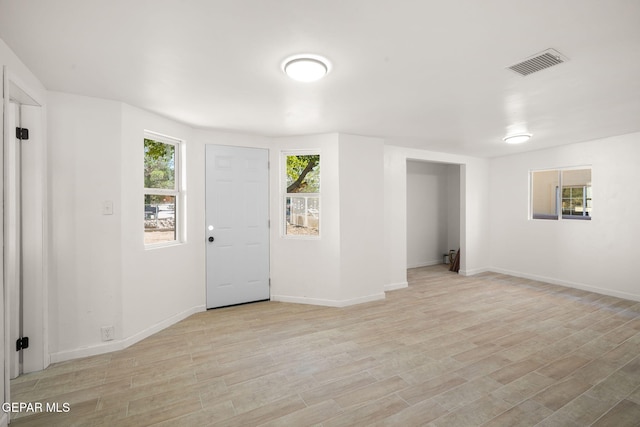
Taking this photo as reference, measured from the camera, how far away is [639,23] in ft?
5.66

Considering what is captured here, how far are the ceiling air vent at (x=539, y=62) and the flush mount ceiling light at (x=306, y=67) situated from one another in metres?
1.46

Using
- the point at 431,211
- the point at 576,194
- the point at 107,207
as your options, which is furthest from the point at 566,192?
the point at 107,207

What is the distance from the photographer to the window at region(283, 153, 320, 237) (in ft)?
14.6

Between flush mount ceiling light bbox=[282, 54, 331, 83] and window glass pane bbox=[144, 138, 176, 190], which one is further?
window glass pane bbox=[144, 138, 176, 190]

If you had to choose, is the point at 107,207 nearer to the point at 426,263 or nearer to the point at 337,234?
the point at 337,234

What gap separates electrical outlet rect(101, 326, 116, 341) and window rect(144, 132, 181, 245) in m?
0.96

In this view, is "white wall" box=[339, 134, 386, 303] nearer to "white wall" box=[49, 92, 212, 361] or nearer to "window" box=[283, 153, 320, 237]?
"window" box=[283, 153, 320, 237]

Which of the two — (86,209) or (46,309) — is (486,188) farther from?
(46,309)

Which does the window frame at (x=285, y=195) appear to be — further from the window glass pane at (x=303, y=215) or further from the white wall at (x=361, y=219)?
the white wall at (x=361, y=219)

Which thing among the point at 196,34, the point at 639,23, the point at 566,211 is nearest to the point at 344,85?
the point at 196,34

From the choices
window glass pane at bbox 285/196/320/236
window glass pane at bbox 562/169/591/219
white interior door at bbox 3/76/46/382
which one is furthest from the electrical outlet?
window glass pane at bbox 562/169/591/219

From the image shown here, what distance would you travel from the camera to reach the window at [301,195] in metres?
4.45

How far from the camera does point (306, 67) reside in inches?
84.0

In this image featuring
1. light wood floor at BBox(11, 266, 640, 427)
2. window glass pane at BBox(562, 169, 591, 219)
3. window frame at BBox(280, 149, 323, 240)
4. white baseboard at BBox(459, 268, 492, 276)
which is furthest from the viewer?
white baseboard at BBox(459, 268, 492, 276)
